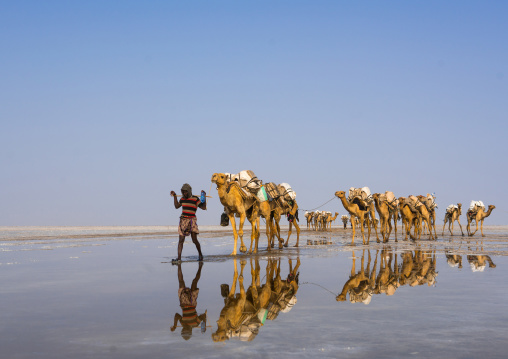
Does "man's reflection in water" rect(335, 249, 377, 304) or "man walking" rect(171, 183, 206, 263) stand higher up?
"man walking" rect(171, 183, 206, 263)

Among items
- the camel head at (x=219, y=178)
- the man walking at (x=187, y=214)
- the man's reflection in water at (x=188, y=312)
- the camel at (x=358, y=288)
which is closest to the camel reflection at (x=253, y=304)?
the man's reflection in water at (x=188, y=312)

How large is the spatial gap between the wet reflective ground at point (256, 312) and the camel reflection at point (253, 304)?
0.06 feet

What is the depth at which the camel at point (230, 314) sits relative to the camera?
6.48 m

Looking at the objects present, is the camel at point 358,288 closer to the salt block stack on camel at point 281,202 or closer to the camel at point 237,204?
the camel at point 237,204

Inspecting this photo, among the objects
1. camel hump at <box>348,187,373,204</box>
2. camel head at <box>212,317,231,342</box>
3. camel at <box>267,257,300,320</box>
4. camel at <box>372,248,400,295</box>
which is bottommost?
camel head at <box>212,317,231,342</box>

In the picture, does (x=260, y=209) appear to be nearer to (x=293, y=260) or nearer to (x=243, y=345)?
(x=293, y=260)

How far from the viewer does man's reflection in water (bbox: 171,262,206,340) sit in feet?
22.5

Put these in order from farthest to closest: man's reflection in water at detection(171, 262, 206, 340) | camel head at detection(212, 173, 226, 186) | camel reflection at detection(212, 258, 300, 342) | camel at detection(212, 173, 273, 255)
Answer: camel at detection(212, 173, 273, 255) → camel head at detection(212, 173, 226, 186) → man's reflection in water at detection(171, 262, 206, 340) → camel reflection at detection(212, 258, 300, 342)

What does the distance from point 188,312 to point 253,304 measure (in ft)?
3.89

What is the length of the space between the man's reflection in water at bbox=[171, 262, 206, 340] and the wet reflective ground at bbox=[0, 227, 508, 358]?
0.02 metres

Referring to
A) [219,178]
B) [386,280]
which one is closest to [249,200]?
[219,178]

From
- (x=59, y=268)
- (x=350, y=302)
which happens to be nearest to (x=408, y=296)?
(x=350, y=302)

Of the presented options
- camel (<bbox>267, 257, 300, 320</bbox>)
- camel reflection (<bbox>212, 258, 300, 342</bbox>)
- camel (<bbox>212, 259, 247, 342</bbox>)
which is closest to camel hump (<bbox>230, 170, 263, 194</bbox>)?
camel (<bbox>267, 257, 300, 320</bbox>)

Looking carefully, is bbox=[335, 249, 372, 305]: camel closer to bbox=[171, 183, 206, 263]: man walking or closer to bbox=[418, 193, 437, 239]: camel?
bbox=[171, 183, 206, 263]: man walking
